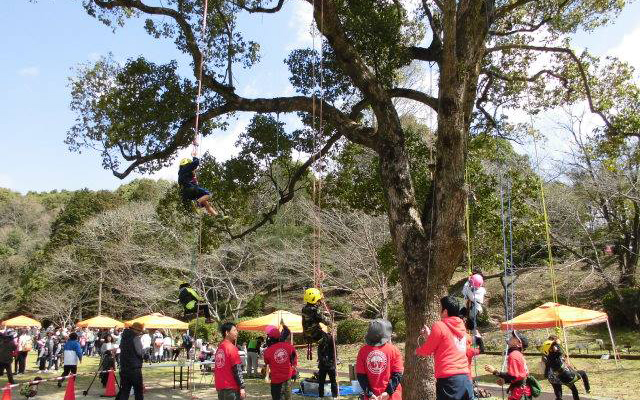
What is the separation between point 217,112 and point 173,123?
1043mm

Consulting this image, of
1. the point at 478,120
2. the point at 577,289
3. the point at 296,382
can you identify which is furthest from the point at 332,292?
the point at 478,120

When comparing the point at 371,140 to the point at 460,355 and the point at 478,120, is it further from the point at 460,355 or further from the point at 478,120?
the point at 460,355

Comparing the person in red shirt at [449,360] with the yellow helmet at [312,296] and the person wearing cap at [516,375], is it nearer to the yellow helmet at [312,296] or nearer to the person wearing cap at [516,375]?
the person wearing cap at [516,375]

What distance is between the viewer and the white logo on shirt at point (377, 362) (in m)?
5.87

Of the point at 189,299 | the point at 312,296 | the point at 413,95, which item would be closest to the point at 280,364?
the point at 312,296

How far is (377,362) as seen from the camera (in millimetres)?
5879

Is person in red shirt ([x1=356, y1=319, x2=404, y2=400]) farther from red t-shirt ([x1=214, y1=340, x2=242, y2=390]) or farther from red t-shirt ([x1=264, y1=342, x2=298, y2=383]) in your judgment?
red t-shirt ([x1=264, y1=342, x2=298, y2=383])

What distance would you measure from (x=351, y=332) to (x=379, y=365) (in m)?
20.0

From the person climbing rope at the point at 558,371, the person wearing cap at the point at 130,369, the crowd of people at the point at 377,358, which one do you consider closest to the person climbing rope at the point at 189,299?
the crowd of people at the point at 377,358

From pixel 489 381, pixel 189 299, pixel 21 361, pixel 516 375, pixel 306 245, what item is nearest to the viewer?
pixel 516 375

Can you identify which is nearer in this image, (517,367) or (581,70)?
(517,367)

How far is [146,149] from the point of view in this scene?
41.4ft

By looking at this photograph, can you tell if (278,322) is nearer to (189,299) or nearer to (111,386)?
(111,386)

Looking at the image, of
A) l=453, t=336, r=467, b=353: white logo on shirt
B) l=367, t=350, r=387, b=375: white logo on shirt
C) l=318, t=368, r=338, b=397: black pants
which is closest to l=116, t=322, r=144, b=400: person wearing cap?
l=318, t=368, r=338, b=397: black pants
